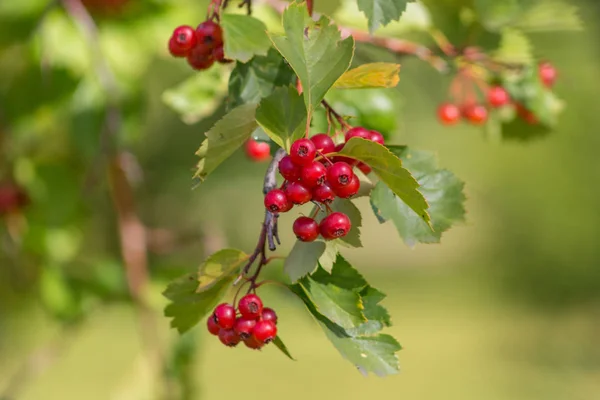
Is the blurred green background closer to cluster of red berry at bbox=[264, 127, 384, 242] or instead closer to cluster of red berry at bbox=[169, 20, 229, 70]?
cluster of red berry at bbox=[169, 20, 229, 70]

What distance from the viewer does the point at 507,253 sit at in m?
4.79

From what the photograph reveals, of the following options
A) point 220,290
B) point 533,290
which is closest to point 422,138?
point 533,290

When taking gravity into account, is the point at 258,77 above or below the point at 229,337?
above

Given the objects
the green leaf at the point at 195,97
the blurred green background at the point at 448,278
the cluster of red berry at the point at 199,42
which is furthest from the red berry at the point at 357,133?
the blurred green background at the point at 448,278

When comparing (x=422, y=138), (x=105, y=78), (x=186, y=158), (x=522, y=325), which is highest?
(x=105, y=78)

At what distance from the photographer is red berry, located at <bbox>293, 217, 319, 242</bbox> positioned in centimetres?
43

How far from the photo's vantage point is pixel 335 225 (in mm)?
428

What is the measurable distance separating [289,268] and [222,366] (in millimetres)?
3408

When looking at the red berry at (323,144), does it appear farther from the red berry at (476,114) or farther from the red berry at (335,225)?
the red berry at (476,114)

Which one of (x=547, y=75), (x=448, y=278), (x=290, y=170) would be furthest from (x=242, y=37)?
(x=448, y=278)

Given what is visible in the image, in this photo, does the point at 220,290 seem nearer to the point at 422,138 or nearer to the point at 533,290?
the point at 422,138

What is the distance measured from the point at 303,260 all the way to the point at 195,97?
1.52 ft

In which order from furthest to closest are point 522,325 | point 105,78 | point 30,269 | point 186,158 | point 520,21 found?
point 522,325, point 186,158, point 30,269, point 105,78, point 520,21

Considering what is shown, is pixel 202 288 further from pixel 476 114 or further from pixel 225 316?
pixel 476 114
